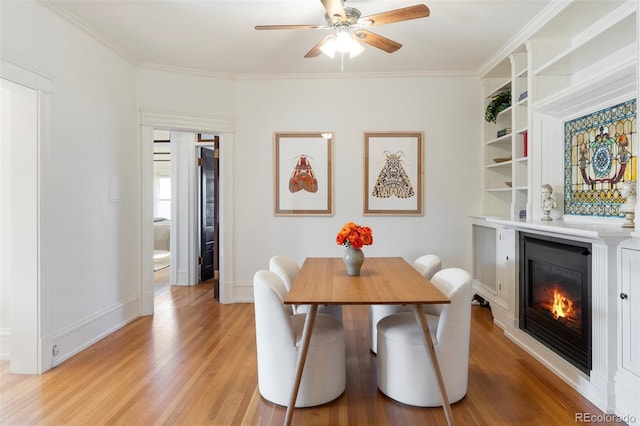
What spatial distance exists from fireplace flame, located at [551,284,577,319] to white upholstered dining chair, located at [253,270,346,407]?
5.31ft

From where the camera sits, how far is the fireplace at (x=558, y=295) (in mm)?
2301

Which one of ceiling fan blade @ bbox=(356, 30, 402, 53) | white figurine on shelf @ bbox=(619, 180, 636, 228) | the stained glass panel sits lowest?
white figurine on shelf @ bbox=(619, 180, 636, 228)

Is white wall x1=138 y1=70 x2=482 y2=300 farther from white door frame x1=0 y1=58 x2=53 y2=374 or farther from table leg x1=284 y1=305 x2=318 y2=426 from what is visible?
table leg x1=284 y1=305 x2=318 y2=426

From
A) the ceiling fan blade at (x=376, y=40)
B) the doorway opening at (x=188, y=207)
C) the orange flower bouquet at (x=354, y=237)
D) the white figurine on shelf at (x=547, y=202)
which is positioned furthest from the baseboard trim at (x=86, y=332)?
the white figurine on shelf at (x=547, y=202)

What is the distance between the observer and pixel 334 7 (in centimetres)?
213

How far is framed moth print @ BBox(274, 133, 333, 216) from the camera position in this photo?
14.1 feet

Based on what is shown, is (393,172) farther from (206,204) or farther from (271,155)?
(206,204)

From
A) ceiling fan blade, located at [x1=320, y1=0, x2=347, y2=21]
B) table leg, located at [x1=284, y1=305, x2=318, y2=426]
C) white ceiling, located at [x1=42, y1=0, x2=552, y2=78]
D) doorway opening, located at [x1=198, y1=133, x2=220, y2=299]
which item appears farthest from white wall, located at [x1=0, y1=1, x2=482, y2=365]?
table leg, located at [x1=284, y1=305, x2=318, y2=426]

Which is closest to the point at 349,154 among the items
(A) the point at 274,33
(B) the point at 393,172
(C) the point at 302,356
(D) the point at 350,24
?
(B) the point at 393,172

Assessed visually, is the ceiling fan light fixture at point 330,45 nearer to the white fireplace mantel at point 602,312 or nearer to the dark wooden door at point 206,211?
the white fireplace mantel at point 602,312

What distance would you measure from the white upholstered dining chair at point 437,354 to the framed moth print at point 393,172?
212 cm

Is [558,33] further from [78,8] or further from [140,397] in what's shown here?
[140,397]

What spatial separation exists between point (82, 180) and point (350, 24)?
253 cm

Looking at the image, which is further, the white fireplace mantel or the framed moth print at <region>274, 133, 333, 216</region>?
the framed moth print at <region>274, 133, 333, 216</region>
